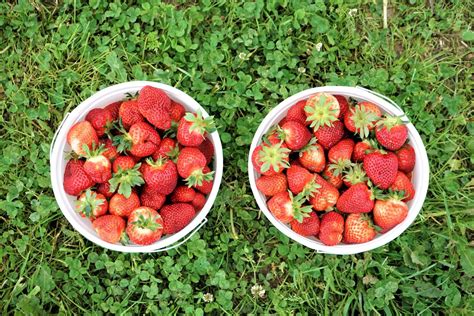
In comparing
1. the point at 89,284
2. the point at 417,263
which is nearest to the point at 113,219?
the point at 89,284

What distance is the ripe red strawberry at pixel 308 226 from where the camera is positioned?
1806 mm

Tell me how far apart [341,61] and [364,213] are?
65cm

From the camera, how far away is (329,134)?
179 centimetres

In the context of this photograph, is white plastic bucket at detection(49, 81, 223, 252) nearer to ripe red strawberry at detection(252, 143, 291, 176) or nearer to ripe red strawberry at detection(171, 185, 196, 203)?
ripe red strawberry at detection(171, 185, 196, 203)

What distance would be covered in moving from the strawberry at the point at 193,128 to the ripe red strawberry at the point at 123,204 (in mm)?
232

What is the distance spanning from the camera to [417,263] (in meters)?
2.04

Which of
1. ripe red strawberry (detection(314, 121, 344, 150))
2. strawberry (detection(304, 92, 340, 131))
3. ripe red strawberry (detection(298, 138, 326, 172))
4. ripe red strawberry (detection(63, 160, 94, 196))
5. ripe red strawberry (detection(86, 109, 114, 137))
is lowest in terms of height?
ripe red strawberry (detection(63, 160, 94, 196))

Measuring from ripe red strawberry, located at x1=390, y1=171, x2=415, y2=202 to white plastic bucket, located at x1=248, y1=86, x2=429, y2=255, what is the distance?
1.3 inches

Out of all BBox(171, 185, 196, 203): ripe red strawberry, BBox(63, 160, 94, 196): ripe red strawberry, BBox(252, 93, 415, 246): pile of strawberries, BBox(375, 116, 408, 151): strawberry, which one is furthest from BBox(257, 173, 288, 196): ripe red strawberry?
BBox(63, 160, 94, 196): ripe red strawberry

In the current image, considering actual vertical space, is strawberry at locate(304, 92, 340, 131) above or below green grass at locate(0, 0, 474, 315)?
above

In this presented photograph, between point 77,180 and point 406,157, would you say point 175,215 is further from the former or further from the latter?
point 406,157

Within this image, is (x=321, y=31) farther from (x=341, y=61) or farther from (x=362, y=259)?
(x=362, y=259)

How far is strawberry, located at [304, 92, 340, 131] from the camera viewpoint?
172 centimetres

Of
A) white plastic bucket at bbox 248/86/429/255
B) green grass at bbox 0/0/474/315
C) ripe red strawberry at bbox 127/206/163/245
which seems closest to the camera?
ripe red strawberry at bbox 127/206/163/245
